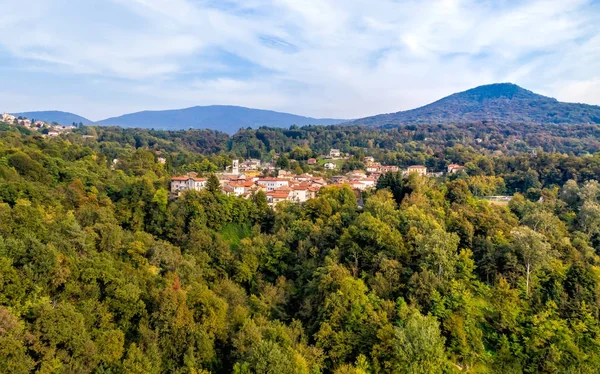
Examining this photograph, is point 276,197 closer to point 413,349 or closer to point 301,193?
point 301,193

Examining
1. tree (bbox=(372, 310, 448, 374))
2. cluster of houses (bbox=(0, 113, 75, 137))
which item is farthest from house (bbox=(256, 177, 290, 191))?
cluster of houses (bbox=(0, 113, 75, 137))

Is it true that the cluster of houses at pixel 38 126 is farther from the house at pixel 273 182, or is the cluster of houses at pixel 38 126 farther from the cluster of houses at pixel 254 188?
the house at pixel 273 182

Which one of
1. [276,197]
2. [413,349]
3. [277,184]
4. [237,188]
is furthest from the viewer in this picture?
[277,184]

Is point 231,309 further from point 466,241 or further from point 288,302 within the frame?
point 466,241

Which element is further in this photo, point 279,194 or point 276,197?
point 279,194

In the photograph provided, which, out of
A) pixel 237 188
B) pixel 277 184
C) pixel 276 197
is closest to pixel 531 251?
pixel 276 197

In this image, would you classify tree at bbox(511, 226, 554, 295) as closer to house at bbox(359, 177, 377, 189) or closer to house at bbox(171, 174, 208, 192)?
house at bbox(359, 177, 377, 189)

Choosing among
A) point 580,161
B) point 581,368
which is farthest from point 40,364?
point 580,161

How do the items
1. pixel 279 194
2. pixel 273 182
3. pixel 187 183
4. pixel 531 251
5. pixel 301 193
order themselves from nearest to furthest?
pixel 531 251 < pixel 279 194 < pixel 301 193 < pixel 187 183 < pixel 273 182

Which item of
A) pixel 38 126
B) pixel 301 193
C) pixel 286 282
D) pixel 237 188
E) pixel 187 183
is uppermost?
pixel 38 126
